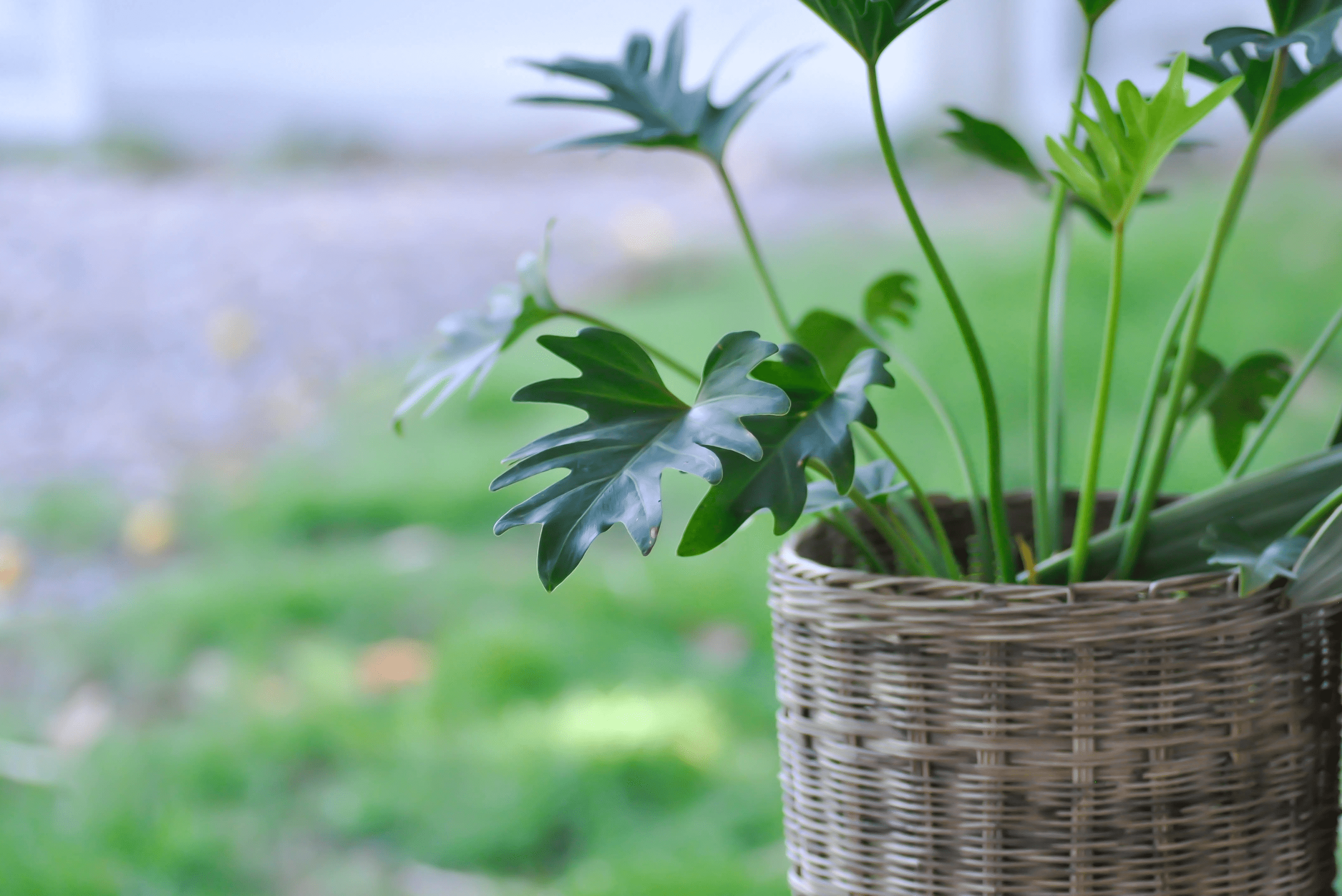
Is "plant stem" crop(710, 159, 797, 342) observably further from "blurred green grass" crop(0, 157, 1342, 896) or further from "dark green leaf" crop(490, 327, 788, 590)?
"blurred green grass" crop(0, 157, 1342, 896)

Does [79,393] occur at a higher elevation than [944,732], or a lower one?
higher

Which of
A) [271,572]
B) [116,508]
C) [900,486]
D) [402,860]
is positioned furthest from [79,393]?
[900,486]

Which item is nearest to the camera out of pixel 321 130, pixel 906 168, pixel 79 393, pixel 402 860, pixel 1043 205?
pixel 402 860

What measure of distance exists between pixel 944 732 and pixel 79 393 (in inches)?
94.7

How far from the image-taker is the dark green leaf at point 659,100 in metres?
0.76

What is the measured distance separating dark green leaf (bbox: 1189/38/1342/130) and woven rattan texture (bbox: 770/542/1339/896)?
0.30m

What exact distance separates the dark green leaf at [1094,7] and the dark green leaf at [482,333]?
33 cm

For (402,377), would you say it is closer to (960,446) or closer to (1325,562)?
(960,446)

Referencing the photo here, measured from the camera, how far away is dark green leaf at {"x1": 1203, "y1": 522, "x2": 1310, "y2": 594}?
577 millimetres

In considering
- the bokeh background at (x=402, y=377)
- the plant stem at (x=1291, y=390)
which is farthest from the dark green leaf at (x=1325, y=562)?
the bokeh background at (x=402, y=377)

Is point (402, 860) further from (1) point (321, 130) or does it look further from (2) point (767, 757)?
(1) point (321, 130)

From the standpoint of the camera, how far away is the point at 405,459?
2242 millimetres

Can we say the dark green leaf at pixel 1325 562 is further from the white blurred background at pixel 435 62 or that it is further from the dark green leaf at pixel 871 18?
the white blurred background at pixel 435 62

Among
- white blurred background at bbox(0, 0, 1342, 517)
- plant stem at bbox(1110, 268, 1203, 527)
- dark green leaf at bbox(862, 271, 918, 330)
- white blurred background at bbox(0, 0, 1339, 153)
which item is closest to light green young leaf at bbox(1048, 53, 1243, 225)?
plant stem at bbox(1110, 268, 1203, 527)
